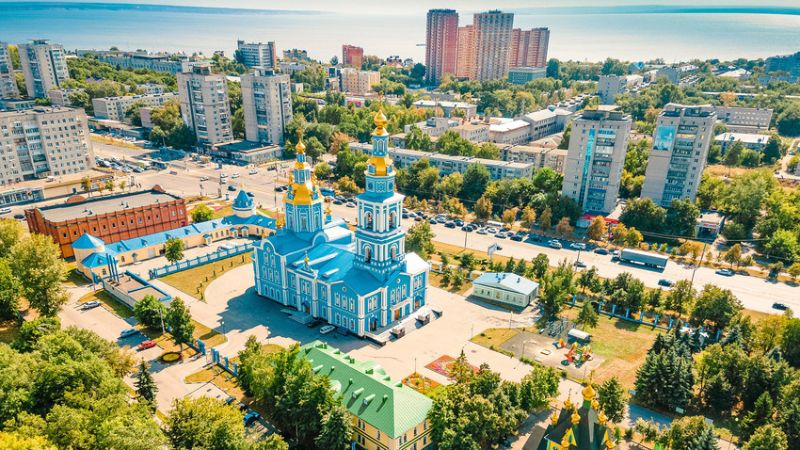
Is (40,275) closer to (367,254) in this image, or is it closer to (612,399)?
(367,254)

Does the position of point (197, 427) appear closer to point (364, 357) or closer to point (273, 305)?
point (364, 357)

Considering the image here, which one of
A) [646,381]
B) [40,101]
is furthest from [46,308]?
[40,101]

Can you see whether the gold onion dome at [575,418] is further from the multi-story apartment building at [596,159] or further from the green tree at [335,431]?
the multi-story apartment building at [596,159]

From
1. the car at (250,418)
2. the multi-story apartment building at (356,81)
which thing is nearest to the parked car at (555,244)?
the car at (250,418)

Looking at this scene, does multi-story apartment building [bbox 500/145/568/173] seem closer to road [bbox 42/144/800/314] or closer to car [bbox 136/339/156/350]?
road [bbox 42/144/800/314]

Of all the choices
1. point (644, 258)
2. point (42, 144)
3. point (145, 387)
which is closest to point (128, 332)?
point (145, 387)
